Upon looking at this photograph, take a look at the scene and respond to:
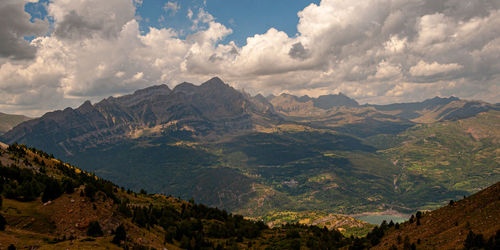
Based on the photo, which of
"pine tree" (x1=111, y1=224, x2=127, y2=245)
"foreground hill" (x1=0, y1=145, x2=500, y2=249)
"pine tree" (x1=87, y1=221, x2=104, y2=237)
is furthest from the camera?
"pine tree" (x1=87, y1=221, x2=104, y2=237)

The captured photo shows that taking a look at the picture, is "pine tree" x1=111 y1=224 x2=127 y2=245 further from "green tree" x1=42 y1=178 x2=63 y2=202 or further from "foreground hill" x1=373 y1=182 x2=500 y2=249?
"foreground hill" x1=373 y1=182 x2=500 y2=249

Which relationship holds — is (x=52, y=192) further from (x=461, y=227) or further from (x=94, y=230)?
(x=461, y=227)

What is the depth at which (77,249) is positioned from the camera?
47.2 meters

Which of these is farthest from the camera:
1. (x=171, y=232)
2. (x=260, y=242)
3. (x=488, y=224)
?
(x=260, y=242)

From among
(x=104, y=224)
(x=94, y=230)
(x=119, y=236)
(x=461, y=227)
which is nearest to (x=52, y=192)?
(x=104, y=224)

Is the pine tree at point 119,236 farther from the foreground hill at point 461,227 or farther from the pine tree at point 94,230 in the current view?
the foreground hill at point 461,227

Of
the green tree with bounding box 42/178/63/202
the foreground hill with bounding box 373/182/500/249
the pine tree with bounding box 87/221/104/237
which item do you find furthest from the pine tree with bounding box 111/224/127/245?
the foreground hill with bounding box 373/182/500/249

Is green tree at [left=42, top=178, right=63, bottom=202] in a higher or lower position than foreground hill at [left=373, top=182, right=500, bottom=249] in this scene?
higher

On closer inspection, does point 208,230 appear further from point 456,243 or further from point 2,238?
point 456,243

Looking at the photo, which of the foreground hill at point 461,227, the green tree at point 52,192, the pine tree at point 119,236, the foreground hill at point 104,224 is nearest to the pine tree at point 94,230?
the foreground hill at point 104,224

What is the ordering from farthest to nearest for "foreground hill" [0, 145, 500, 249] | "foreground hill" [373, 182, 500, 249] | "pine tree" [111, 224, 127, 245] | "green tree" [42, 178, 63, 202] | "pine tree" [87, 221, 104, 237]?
"green tree" [42, 178, 63, 202], "pine tree" [87, 221, 104, 237], "pine tree" [111, 224, 127, 245], "foreground hill" [0, 145, 500, 249], "foreground hill" [373, 182, 500, 249]

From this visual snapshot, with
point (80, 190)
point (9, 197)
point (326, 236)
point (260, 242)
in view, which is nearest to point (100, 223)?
point (80, 190)

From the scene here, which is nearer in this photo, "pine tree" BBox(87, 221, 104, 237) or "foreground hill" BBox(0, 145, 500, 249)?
"foreground hill" BBox(0, 145, 500, 249)

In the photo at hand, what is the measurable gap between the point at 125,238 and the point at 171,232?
29756 millimetres
